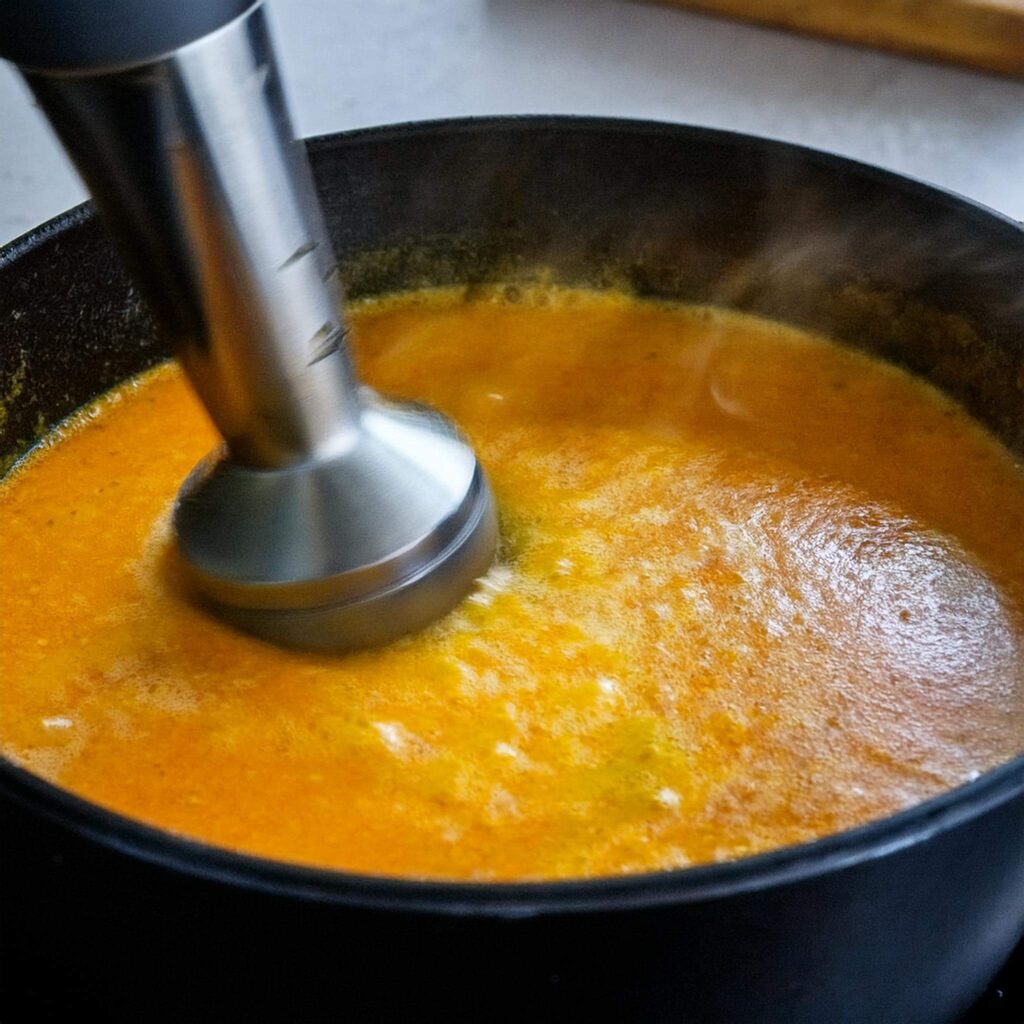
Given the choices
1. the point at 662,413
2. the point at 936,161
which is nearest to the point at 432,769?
the point at 662,413

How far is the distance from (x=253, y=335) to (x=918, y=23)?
4.29 ft

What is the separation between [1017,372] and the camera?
1.18 m

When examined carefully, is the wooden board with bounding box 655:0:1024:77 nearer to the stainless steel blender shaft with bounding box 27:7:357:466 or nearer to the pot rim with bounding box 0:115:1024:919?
the stainless steel blender shaft with bounding box 27:7:357:466

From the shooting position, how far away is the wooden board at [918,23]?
1661 millimetres

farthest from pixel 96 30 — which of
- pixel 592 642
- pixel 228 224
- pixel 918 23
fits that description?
pixel 918 23

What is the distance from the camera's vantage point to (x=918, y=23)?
1.73m

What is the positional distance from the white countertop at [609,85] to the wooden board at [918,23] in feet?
0.07

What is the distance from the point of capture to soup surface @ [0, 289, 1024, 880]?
2.80ft

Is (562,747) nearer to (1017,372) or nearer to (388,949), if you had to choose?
(388,949)

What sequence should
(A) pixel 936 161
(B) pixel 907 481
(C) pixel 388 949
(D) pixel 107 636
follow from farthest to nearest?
(A) pixel 936 161 < (B) pixel 907 481 < (D) pixel 107 636 < (C) pixel 388 949

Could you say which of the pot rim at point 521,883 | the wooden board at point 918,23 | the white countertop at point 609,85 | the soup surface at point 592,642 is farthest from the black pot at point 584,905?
the wooden board at point 918,23

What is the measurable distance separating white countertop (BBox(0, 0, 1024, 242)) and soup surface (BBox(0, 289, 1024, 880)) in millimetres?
489

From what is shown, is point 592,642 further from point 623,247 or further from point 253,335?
point 623,247

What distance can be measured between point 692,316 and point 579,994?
885 millimetres
